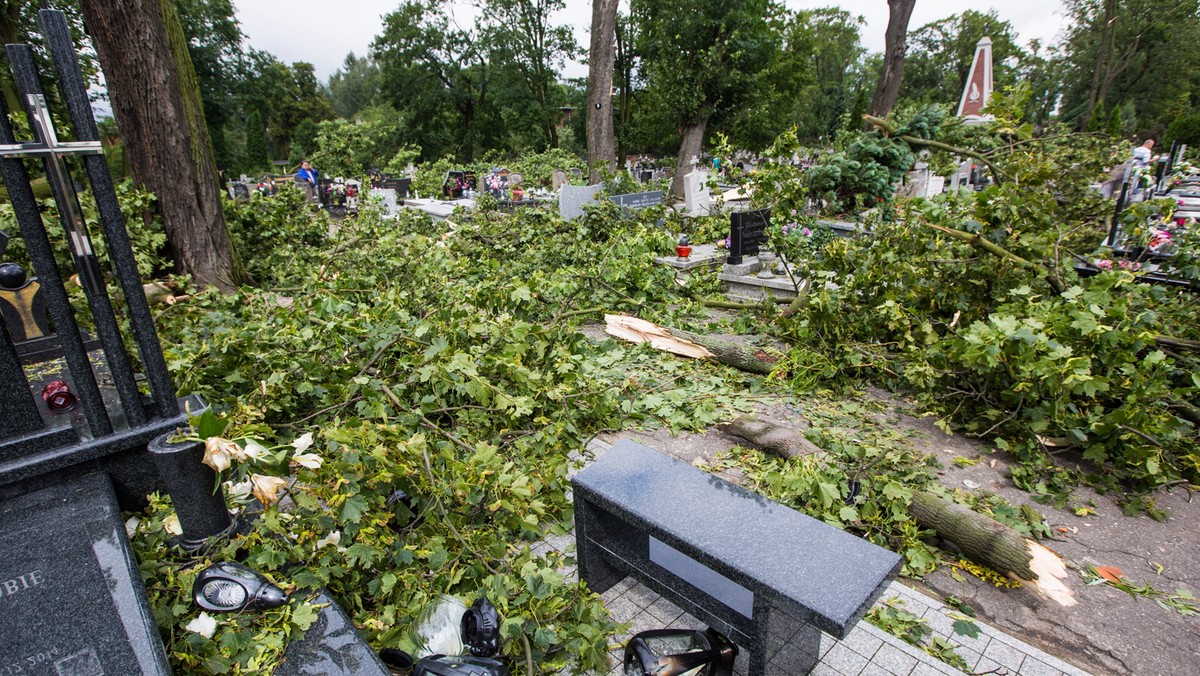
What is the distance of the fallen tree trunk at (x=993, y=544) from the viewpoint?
9.56 ft

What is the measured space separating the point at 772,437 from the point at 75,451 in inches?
153

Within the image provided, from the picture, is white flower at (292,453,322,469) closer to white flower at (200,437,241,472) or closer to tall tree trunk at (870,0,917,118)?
white flower at (200,437,241,472)

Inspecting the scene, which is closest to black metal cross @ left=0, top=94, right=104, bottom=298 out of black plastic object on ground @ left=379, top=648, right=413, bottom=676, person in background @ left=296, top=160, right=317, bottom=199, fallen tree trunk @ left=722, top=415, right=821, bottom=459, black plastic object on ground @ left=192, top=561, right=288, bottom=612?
black plastic object on ground @ left=192, top=561, right=288, bottom=612

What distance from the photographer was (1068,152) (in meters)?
9.21

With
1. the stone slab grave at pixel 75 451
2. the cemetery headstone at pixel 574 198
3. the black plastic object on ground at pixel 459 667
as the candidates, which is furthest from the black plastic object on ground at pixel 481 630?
the cemetery headstone at pixel 574 198

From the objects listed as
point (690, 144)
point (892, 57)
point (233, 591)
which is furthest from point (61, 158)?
point (690, 144)

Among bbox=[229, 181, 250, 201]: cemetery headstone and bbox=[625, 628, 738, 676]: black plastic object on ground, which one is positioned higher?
bbox=[229, 181, 250, 201]: cemetery headstone

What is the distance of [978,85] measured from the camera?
11.6 m

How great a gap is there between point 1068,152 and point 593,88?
10.0 metres

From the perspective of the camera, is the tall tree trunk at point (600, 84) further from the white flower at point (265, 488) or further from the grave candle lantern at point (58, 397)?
the white flower at point (265, 488)

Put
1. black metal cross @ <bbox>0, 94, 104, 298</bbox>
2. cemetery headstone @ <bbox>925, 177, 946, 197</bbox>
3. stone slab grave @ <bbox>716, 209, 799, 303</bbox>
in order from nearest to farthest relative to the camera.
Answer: black metal cross @ <bbox>0, 94, 104, 298</bbox>
stone slab grave @ <bbox>716, 209, 799, 303</bbox>
cemetery headstone @ <bbox>925, 177, 946, 197</bbox>

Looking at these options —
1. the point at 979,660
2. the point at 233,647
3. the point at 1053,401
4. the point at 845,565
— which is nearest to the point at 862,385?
the point at 1053,401

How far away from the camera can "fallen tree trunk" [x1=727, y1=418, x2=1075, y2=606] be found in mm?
2914

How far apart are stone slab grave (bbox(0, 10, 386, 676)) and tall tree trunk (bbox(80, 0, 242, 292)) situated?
18.3 ft
